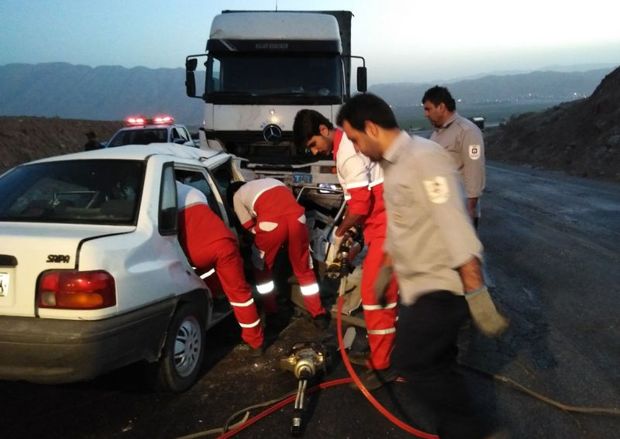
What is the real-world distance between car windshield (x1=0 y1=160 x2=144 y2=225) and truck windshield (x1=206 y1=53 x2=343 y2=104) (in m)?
5.23

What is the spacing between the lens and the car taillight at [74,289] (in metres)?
3.05

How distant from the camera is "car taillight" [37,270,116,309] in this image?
10.00 ft

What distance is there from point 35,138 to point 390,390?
105 feet

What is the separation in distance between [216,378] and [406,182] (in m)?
2.40

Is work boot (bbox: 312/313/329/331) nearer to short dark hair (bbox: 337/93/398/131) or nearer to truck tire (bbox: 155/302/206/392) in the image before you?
truck tire (bbox: 155/302/206/392)

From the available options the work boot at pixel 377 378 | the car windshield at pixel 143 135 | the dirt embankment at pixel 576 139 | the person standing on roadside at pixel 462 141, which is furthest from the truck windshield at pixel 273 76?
the dirt embankment at pixel 576 139

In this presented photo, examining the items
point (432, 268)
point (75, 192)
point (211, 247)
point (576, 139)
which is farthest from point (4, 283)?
point (576, 139)

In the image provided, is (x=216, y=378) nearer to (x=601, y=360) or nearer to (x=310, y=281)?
(x=310, y=281)

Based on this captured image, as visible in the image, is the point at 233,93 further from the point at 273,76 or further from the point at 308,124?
the point at 308,124

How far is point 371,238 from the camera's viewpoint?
4.23m

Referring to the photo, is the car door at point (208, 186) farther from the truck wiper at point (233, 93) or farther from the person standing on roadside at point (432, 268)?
the truck wiper at point (233, 93)

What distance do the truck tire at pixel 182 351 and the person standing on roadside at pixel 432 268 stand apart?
5.47 feet

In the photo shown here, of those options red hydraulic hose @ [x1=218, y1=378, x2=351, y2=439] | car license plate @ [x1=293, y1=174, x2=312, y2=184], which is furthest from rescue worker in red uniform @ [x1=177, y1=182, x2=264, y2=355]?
car license plate @ [x1=293, y1=174, x2=312, y2=184]

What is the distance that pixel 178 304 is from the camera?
12.4ft
